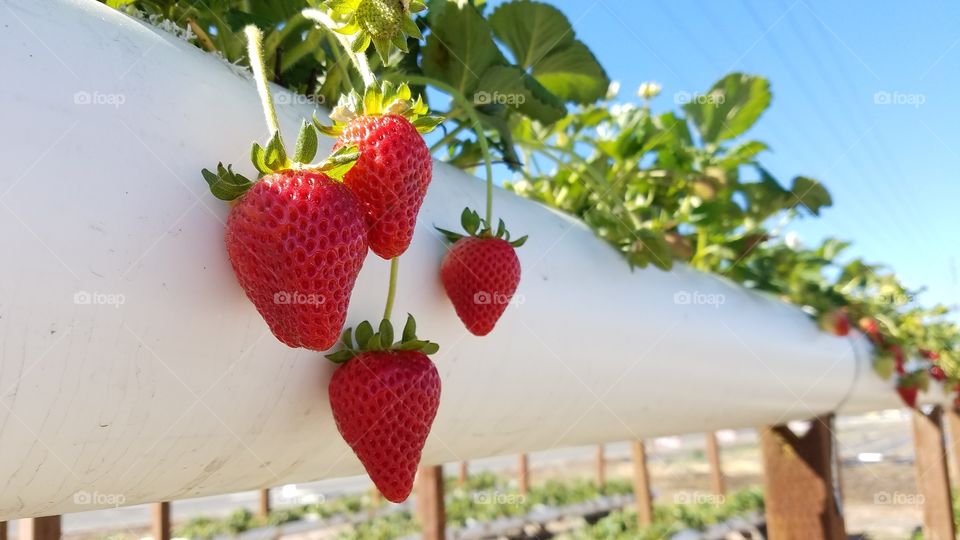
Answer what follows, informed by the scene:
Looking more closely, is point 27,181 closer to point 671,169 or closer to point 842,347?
point 671,169

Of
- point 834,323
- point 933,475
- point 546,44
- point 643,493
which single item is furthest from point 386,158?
point 643,493

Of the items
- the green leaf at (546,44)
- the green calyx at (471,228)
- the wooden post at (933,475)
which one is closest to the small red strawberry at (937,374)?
the wooden post at (933,475)

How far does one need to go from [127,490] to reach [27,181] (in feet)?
0.42

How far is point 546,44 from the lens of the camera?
0.76 meters

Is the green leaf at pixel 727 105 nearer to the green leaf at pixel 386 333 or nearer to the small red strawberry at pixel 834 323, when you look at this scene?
the small red strawberry at pixel 834 323

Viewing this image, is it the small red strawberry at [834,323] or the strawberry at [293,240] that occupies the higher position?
the small red strawberry at [834,323]

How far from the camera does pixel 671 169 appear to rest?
3.67ft

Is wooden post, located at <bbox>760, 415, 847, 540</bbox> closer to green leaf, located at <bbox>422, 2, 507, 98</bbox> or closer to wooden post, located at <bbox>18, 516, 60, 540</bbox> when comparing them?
green leaf, located at <bbox>422, 2, 507, 98</bbox>

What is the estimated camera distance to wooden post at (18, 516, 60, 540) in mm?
654

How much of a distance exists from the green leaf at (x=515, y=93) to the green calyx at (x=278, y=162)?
363 millimetres

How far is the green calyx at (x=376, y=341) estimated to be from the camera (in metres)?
0.33

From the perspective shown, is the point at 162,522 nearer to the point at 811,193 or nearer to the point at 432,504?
the point at 432,504

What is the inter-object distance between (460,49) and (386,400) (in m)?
0.37

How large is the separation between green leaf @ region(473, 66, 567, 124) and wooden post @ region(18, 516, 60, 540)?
55 cm
